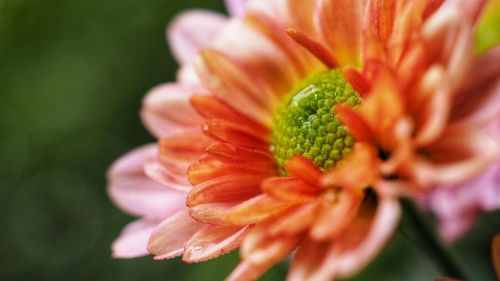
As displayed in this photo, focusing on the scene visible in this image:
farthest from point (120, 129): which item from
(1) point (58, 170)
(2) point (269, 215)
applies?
(2) point (269, 215)

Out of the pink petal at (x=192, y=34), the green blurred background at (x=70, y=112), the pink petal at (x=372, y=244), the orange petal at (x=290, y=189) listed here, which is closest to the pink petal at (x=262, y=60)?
the pink petal at (x=192, y=34)

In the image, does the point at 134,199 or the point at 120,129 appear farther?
the point at 120,129

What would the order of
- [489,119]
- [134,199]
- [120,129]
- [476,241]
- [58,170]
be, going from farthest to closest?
[58,170]
[120,129]
[476,241]
[134,199]
[489,119]

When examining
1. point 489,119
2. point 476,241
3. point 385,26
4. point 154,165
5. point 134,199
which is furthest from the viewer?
point 476,241

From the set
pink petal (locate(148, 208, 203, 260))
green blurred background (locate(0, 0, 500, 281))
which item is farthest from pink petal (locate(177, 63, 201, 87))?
green blurred background (locate(0, 0, 500, 281))

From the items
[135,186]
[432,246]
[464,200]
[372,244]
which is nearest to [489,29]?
[464,200]

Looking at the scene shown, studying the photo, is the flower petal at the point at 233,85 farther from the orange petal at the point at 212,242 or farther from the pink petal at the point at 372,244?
the pink petal at the point at 372,244

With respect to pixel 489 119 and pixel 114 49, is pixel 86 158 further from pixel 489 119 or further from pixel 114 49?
pixel 489 119
